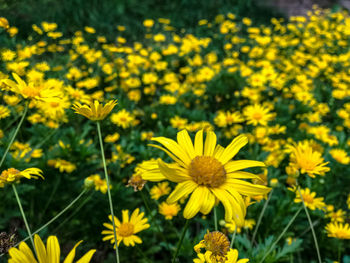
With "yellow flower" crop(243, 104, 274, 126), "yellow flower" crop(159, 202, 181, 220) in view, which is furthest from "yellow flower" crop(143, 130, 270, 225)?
"yellow flower" crop(243, 104, 274, 126)

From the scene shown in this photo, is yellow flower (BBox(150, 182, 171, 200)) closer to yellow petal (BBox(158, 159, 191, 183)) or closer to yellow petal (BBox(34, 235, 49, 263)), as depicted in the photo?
yellow petal (BBox(158, 159, 191, 183))

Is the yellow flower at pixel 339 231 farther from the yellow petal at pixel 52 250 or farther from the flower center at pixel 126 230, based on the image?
the yellow petal at pixel 52 250

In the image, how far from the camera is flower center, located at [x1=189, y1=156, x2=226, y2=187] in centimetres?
86

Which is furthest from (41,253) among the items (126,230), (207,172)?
(126,230)

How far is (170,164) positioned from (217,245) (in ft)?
0.91

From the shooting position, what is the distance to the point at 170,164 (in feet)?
2.88

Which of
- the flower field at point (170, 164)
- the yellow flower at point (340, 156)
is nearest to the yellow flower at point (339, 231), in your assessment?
the flower field at point (170, 164)

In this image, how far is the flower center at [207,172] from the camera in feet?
2.82

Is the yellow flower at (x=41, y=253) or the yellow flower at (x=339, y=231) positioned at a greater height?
the yellow flower at (x=41, y=253)

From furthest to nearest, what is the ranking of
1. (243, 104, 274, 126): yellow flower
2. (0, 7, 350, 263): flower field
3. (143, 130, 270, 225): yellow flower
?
(243, 104, 274, 126): yellow flower → (0, 7, 350, 263): flower field → (143, 130, 270, 225): yellow flower

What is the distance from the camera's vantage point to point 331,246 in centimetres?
193

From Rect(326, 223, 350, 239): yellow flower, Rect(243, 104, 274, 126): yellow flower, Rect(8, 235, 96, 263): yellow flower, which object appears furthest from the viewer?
Rect(243, 104, 274, 126): yellow flower

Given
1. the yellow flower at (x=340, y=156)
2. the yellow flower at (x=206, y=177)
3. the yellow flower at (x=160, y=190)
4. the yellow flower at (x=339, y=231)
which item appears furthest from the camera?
the yellow flower at (x=340, y=156)

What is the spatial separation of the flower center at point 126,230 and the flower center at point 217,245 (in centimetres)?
63
